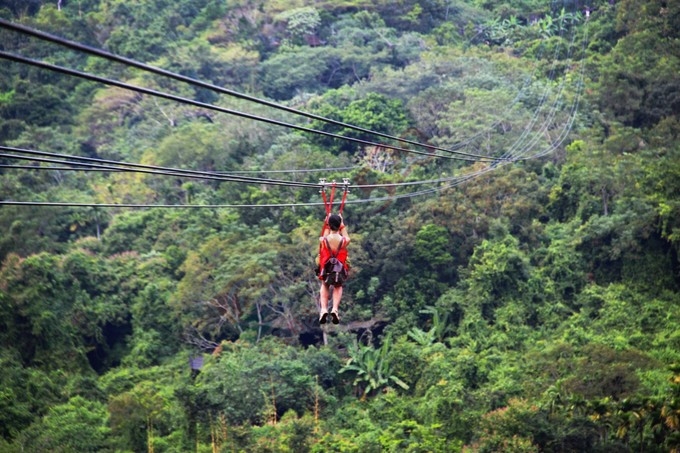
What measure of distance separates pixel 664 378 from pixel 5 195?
15.0 metres

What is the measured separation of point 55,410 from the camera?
1811 cm

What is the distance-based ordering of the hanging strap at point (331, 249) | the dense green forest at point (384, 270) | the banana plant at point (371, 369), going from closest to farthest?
the hanging strap at point (331, 249)
the dense green forest at point (384, 270)
the banana plant at point (371, 369)

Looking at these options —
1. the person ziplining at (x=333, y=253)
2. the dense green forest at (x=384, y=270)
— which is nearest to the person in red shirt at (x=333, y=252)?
the person ziplining at (x=333, y=253)

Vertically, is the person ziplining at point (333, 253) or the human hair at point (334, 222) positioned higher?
the human hair at point (334, 222)

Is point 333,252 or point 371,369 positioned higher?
point 333,252

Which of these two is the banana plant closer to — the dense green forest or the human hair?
the dense green forest

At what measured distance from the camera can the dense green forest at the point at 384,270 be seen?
55.7ft

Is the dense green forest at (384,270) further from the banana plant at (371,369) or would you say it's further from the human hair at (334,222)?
the human hair at (334,222)

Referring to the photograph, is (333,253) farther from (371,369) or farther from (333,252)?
(371,369)

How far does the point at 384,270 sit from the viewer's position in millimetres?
20469

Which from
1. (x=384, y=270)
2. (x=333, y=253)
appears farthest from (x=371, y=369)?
(x=333, y=253)

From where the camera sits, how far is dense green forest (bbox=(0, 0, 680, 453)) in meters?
17.0

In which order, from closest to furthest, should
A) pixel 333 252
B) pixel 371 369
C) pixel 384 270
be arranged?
pixel 333 252, pixel 371 369, pixel 384 270

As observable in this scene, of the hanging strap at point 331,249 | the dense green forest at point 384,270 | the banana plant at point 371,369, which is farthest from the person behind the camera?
the banana plant at point 371,369
